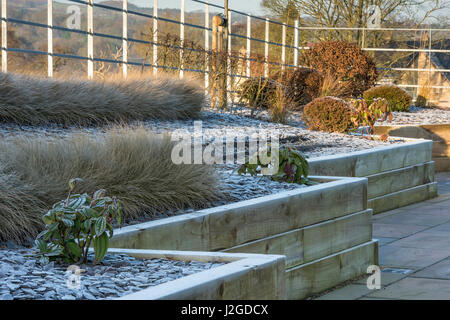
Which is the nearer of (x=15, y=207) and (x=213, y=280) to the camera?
(x=213, y=280)

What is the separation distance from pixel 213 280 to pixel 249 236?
55.9 inches

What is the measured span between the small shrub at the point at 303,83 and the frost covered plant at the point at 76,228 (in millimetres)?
9461

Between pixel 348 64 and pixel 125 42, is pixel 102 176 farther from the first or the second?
pixel 348 64

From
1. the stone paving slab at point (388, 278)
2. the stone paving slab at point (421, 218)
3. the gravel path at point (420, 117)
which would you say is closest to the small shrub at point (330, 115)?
the stone paving slab at point (421, 218)

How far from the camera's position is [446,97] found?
18766mm

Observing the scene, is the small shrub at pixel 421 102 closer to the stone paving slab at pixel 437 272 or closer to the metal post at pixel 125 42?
the metal post at pixel 125 42

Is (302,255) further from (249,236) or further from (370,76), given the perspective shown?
(370,76)

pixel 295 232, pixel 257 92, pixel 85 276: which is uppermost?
pixel 257 92

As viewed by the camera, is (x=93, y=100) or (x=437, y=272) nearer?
(x=437, y=272)

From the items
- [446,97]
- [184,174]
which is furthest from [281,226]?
[446,97]

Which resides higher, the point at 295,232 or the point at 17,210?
the point at 17,210

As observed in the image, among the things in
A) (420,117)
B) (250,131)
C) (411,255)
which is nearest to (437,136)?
(420,117)

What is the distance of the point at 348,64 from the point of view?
13914mm

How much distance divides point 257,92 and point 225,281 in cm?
787
